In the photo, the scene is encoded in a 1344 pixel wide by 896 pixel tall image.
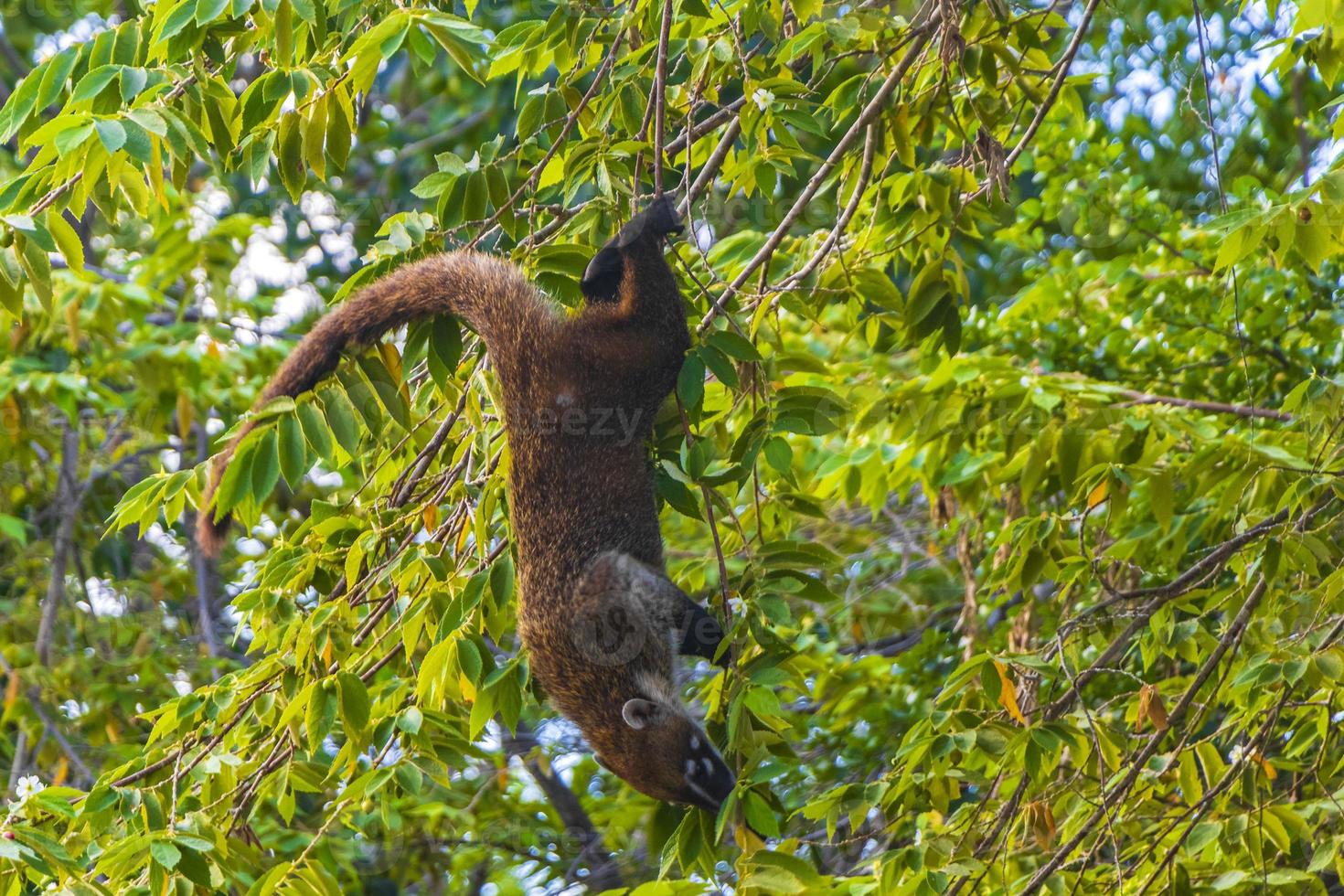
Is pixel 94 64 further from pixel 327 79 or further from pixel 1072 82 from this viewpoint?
pixel 1072 82

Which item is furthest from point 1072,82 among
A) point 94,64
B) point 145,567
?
point 145,567

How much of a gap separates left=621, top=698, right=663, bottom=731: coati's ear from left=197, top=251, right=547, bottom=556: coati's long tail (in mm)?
1037

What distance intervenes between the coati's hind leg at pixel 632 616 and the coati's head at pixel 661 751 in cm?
16

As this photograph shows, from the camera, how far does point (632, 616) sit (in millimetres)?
3855

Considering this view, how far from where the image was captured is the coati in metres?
3.45

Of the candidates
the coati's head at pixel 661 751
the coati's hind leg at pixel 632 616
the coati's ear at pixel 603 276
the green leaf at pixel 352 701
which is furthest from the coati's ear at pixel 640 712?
the coati's ear at pixel 603 276

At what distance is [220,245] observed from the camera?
6.85 m

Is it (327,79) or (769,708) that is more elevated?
(327,79)

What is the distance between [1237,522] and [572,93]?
83.0 inches

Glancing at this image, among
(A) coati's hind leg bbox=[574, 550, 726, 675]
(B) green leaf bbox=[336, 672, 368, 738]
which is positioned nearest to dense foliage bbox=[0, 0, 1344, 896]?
(B) green leaf bbox=[336, 672, 368, 738]

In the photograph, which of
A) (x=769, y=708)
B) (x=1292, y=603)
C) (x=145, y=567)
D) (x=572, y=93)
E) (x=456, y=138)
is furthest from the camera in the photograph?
(x=456, y=138)

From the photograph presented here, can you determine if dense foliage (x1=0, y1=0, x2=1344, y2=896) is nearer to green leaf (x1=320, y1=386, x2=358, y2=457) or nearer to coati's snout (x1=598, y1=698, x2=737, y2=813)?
green leaf (x1=320, y1=386, x2=358, y2=457)

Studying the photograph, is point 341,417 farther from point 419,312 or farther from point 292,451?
point 419,312

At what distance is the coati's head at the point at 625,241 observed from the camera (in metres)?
Answer: 3.32
